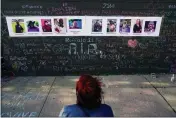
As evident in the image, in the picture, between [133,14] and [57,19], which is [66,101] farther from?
[133,14]

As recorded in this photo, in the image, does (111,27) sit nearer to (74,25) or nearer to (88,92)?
(74,25)

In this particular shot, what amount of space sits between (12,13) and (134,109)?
13.0 ft

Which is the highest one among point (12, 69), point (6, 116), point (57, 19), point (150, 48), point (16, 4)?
point (16, 4)

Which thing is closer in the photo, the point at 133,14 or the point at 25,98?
the point at 25,98

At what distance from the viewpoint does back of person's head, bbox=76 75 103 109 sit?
2379 mm

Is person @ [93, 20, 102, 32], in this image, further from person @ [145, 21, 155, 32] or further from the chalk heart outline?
person @ [145, 21, 155, 32]

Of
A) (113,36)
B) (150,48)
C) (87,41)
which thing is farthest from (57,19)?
(150,48)

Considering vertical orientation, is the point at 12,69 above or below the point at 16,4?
below

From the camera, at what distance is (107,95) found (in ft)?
17.1

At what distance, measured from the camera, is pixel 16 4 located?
19.3 feet

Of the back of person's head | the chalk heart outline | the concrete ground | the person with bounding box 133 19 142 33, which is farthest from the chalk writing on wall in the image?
the back of person's head

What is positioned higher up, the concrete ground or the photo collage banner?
Answer: the photo collage banner

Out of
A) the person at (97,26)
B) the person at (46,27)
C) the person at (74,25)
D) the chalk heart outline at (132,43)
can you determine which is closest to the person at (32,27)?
the person at (46,27)

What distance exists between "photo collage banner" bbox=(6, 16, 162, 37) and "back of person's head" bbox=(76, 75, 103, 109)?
382 cm
